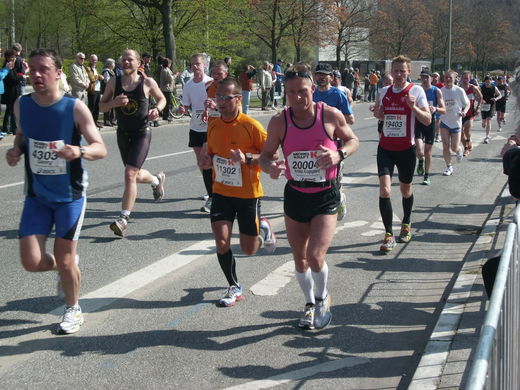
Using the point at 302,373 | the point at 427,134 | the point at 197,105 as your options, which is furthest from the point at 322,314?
the point at 427,134

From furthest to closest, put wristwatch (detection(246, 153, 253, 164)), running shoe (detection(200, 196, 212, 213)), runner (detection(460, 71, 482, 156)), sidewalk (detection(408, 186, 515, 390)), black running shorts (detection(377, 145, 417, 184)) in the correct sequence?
runner (detection(460, 71, 482, 156)) < running shoe (detection(200, 196, 212, 213)) < black running shorts (detection(377, 145, 417, 184)) < wristwatch (detection(246, 153, 253, 164)) < sidewalk (detection(408, 186, 515, 390))

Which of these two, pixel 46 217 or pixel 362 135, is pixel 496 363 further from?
pixel 362 135

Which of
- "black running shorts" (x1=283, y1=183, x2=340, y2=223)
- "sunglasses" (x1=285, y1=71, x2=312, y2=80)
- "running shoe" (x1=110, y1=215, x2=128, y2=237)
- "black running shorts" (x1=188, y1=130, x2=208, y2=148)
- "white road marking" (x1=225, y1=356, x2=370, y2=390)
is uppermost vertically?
"sunglasses" (x1=285, y1=71, x2=312, y2=80)

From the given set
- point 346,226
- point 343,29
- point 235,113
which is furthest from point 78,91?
point 343,29

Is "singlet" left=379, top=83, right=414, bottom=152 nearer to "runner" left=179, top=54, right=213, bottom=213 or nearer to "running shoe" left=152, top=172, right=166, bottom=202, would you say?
"runner" left=179, top=54, right=213, bottom=213

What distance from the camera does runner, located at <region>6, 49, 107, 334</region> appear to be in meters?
4.66

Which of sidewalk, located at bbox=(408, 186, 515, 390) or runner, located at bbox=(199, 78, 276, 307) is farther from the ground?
runner, located at bbox=(199, 78, 276, 307)

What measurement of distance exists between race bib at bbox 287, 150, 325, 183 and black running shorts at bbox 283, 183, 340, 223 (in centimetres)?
11

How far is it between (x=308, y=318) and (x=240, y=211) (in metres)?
1.07

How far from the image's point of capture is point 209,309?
5.36 metres

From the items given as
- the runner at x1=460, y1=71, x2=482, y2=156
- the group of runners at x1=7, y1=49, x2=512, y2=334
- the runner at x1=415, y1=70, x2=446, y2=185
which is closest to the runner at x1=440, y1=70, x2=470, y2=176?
the runner at x1=415, y1=70, x2=446, y2=185

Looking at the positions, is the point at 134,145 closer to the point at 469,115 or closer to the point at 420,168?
the point at 420,168

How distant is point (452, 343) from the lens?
14.9ft

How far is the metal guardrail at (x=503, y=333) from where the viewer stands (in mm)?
1907
